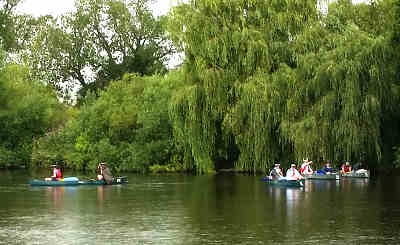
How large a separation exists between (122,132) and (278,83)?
21.7 m

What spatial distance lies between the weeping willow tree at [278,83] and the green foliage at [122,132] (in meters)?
8.98

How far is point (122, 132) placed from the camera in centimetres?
7000

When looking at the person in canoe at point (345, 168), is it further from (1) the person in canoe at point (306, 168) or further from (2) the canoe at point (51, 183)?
(2) the canoe at point (51, 183)

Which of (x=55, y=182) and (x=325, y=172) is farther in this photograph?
(x=325, y=172)

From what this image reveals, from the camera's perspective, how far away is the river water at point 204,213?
1003 inches

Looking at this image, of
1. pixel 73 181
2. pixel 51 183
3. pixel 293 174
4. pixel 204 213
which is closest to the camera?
pixel 204 213

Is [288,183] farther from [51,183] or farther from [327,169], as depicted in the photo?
[51,183]

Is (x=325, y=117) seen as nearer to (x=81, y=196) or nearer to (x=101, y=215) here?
(x=81, y=196)

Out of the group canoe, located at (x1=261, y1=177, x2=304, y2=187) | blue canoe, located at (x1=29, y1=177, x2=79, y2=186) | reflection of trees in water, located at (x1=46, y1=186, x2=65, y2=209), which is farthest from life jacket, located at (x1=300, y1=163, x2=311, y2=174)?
reflection of trees in water, located at (x1=46, y1=186, x2=65, y2=209)

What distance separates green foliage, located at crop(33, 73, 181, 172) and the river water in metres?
17.1

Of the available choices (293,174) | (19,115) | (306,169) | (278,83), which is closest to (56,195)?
(293,174)

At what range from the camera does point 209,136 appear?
180 ft

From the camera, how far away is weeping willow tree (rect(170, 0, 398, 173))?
48.8m

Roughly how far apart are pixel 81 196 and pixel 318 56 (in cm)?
1700
